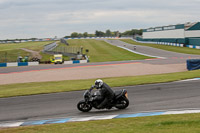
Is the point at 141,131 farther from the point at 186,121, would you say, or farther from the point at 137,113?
the point at 137,113

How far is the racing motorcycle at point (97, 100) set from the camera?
12.5 meters

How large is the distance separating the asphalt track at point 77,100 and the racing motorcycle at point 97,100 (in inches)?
9.9

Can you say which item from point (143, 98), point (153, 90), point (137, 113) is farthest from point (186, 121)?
point (153, 90)

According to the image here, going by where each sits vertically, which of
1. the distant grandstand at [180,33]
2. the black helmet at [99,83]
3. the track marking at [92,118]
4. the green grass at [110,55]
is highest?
the distant grandstand at [180,33]

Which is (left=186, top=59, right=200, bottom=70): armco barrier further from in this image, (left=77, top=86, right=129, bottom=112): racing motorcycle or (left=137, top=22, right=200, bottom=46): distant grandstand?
(left=137, top=22, right=200, bottom=46): distant grandstand

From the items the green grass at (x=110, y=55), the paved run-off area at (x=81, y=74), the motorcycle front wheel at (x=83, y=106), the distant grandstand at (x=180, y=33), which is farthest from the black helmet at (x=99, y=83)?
the distant grandstand at (x=180, y=33)

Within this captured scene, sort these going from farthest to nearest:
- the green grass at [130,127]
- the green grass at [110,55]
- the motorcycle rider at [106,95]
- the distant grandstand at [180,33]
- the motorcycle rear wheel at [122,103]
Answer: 1. the distant grandstand at [180,33]
2. the green grass at [110,55]
3. the motorcycle rear wheel at [122,103]
4. the motorcycle rider at [106,95]
5. the green grass at [130,127]

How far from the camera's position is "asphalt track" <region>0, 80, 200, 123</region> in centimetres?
1248

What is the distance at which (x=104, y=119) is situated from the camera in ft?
36.6

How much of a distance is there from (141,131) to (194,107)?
15.7 feet

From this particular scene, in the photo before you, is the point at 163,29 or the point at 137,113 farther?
the point at 163,29

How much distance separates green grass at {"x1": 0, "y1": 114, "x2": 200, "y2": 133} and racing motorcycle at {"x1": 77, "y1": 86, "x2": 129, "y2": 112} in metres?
2.02

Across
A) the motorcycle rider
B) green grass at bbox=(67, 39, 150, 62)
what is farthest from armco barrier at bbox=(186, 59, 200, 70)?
green grass at bbox=(67, 39, 150, 62)

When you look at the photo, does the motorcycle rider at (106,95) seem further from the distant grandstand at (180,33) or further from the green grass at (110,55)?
the distant grandstand at (180,33)
